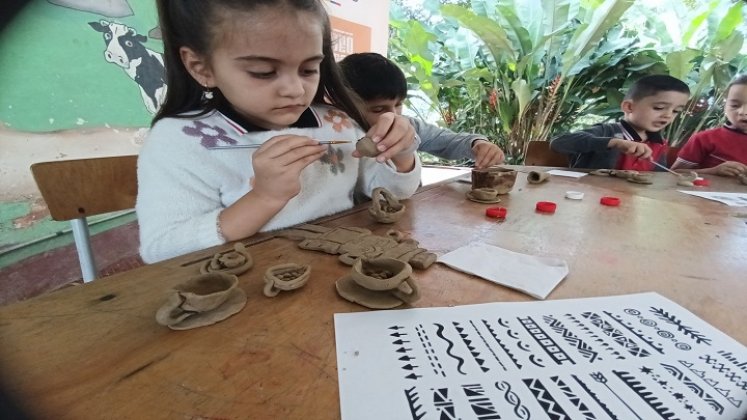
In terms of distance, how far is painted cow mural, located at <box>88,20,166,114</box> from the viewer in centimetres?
150

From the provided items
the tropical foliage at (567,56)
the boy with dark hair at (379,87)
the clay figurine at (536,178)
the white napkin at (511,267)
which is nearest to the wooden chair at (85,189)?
the boy with dark hair at (379,87)

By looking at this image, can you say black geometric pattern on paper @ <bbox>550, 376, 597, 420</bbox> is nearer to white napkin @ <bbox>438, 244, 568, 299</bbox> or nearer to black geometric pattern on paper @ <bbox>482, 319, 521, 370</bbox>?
black geometric pattern on paper @ <bbox>482, 319, 521, 370</bbox>

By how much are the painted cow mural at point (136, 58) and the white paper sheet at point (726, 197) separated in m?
1.88

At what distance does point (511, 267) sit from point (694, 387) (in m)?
0.27

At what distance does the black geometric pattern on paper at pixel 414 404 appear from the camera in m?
0.30

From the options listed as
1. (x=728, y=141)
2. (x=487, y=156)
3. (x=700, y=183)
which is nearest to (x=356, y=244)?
(x=487, y=156)

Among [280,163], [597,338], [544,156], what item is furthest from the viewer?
[544,156]

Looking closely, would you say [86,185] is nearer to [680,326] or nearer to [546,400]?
[546,400]

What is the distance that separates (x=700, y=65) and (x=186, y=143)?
3.76 m

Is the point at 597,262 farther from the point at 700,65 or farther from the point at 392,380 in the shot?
the point at 700,65

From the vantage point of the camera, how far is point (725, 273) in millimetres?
596

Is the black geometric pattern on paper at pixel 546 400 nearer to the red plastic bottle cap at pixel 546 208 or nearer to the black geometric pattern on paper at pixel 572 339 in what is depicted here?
the black geometric pattern on paper at pixel 572 339

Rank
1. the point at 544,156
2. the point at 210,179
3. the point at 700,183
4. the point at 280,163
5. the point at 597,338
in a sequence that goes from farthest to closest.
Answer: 1. the point at 544,156
2. the point at 700,183
3. the point at 210,179
4. the point at 280,163
5. the point at 597,338

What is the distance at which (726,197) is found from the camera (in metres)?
1.18
